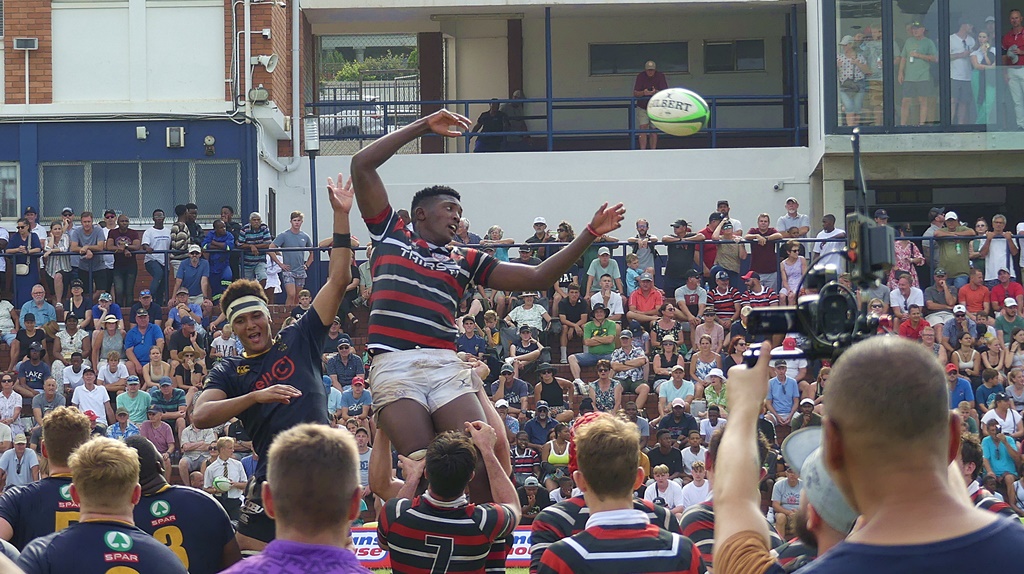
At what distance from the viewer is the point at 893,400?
2627mm

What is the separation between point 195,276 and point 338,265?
14.1 metres

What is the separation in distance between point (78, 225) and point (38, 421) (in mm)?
4254

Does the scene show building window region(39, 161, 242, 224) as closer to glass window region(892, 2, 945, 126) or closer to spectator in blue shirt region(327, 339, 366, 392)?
spectator in blue shirt region(327, 339, 366, 392)

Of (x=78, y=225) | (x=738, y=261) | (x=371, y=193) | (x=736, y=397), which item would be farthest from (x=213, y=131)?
(x=736, y=397)

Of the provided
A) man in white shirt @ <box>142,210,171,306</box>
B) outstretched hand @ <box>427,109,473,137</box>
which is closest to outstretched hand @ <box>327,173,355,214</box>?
outstretched hand @ <box>427,109,473,137</box>

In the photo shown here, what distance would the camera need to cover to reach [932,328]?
1853 centimetres

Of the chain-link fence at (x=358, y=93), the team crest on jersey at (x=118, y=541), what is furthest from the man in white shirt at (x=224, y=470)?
the team crest on jersey at (x=118, y=541)

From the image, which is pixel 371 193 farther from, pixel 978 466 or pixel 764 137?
pixel 764 137

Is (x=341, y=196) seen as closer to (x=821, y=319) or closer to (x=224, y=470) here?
(x=821, y=319)

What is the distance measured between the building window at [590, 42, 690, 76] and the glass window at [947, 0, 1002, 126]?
598cm

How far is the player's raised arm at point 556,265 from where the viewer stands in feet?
22.5

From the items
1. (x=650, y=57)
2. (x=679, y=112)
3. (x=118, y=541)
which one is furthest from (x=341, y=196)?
(x=650, y=57)

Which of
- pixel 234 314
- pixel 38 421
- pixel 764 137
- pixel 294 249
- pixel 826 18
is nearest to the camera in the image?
pixel 234 314

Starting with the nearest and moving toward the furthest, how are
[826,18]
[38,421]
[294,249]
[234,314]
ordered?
[234,314] < [38,421] < [294,249] < [826,18]
